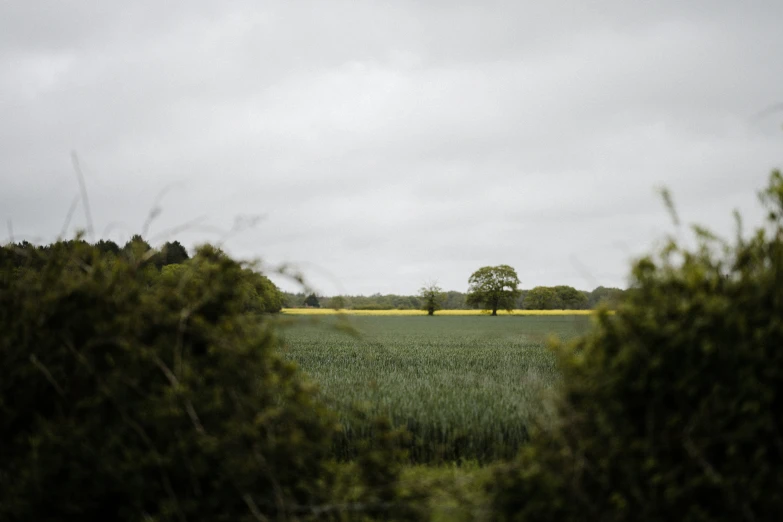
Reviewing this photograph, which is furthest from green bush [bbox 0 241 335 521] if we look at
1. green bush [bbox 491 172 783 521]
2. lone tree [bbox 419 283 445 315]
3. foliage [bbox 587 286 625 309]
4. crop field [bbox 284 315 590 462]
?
lone tree [bbox 419 283 445 315]

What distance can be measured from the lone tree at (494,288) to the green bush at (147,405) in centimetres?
11739

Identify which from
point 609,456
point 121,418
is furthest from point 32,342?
point 609,456

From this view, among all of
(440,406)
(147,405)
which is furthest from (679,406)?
(440,406)

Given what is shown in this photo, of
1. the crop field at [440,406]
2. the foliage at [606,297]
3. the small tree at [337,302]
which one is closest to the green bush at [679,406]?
the foliage at [606,297]

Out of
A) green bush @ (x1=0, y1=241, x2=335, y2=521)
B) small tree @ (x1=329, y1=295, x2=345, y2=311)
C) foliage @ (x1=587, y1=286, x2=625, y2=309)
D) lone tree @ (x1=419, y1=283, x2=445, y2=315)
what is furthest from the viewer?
lone tree @ (x1=419, y1=283, x2=445, y2=315)

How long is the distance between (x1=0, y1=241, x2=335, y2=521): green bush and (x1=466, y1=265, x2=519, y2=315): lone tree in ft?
385

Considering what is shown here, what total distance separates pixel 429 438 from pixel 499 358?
12.9 m

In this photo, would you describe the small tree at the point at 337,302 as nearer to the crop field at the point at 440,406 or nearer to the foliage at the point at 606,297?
the crop field at the point at 440,406

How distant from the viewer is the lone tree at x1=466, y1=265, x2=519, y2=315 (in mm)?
121250

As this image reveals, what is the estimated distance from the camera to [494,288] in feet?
401

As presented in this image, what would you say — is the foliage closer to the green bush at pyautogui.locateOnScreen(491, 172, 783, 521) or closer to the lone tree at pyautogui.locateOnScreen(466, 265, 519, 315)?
the green bush at pyautogui.locateOnScreen(491, 172, 783, 521)

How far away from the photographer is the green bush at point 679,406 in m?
3.04

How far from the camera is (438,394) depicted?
32.0 ft

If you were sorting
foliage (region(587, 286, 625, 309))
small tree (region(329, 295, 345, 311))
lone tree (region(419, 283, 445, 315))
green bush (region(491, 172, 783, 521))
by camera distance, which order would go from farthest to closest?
lone tree (region(419, 283, 445, 315)), small tree (region(329, 295, 345, 311)), foliage (region(587, 286, 625, 309)), green bush (region(491, 172, 783, 521))
